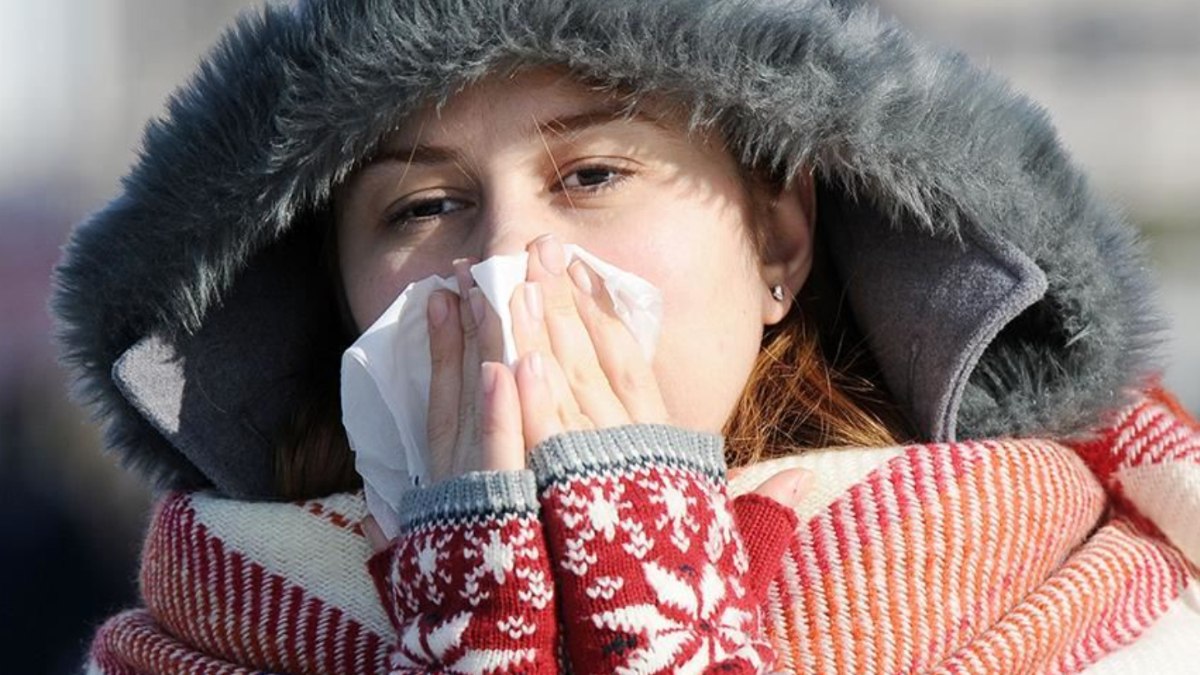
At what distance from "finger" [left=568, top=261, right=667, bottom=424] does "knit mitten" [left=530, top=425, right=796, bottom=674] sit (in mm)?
101

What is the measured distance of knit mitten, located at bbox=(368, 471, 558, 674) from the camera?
1643 millimetres

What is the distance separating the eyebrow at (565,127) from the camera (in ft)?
6.68

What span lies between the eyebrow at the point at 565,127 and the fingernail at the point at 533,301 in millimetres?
234

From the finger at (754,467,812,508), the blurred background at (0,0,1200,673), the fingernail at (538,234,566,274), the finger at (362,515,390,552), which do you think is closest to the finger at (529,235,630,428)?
the fingernail at (538,234,566,274)

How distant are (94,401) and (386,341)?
547 millimetres

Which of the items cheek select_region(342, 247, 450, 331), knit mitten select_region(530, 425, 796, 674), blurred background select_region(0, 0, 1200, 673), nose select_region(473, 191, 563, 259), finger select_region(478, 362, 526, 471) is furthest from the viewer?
blurred background select_region(0, 0, 1200, 673)

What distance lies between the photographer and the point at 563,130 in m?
2.04

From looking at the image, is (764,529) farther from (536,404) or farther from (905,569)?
(536,404)

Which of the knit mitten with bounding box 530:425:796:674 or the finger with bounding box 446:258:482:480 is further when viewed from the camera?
the finger with bounding box 446:258:482:480

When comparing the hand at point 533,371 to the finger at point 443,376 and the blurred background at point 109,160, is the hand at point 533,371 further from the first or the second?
the blurred background at point 109,160

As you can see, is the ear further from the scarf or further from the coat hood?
the scarf

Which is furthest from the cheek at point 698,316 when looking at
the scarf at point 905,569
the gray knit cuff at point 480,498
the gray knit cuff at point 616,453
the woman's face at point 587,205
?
the gray knit cuff at point 480,498

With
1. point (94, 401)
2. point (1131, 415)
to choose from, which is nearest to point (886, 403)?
point (1131, 415)

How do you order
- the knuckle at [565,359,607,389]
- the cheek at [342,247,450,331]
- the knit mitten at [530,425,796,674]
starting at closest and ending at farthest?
1. the knit mitten at [530,425,796,674]
2. the knuckle at [565,359,607,389]
3. the cheek at [342,247,450,331]
